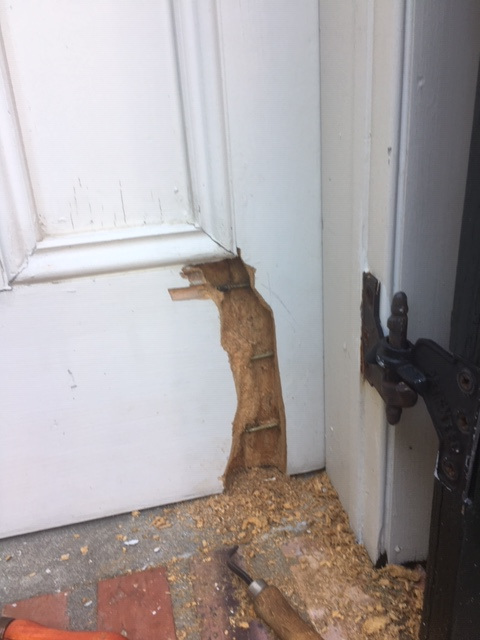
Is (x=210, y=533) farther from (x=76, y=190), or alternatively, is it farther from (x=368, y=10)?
(x=368, y=10)

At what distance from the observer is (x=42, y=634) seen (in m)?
0.75

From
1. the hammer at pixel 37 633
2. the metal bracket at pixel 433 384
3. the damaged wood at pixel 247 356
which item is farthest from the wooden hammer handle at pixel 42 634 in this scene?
the metal bracket at pixel 433 384

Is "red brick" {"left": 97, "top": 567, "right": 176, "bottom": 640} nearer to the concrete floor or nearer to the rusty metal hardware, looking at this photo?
the concrete floor

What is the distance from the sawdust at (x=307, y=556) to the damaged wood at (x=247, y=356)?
0.05 meters

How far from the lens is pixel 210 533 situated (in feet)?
3.21

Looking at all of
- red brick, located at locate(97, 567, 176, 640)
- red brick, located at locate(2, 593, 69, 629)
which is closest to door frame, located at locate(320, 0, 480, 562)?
red brick, located at locate(97, 567, 176, 640)

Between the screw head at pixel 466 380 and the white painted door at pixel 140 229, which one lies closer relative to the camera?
the screw head at pixel 466 380

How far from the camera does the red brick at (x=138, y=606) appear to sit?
0.81 metres

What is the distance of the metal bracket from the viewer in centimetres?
57

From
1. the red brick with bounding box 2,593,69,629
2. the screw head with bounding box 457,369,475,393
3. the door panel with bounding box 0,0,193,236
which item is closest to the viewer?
the screw head with bounding box 457,369,475,393

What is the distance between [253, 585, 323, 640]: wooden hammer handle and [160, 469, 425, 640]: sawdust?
47 mm

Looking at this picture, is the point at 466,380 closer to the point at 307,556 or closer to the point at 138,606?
the point at 307,556

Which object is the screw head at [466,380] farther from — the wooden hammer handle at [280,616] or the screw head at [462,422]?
the wooden hammer handle at [280,616]

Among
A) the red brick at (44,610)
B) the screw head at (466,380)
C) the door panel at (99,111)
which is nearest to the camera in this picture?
the screw head at (466,380)
